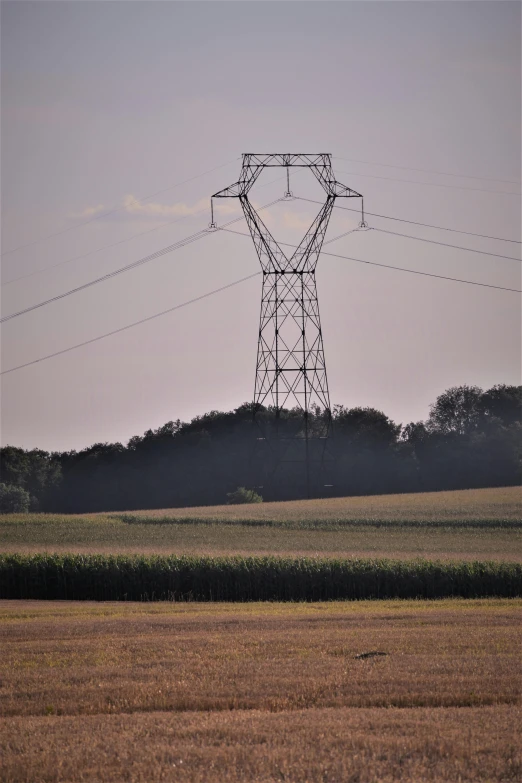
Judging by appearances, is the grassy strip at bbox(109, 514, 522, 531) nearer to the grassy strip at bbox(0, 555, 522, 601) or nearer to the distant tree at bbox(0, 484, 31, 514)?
the grassy strip at bbox(0, 555, 522, 601)

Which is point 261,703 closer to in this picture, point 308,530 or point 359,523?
point 308,530

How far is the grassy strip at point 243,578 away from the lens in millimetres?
34438

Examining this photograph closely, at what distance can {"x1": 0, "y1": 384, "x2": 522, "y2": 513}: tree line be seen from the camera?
311 feet

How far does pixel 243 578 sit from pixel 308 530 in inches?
657

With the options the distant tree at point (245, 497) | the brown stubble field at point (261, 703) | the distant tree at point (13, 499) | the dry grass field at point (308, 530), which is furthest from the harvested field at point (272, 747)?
the distant tree at point (13, 499)

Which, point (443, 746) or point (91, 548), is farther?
point (91, 548)

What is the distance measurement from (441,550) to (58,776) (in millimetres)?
32001

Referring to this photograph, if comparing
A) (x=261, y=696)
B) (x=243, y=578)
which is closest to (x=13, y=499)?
(x=243, y=578)

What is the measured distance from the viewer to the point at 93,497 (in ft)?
344

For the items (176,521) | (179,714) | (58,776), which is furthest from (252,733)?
(176,521)

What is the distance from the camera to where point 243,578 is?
35000mm

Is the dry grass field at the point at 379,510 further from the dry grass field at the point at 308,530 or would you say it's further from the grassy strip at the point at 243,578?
the grassy strip at the point at 243,578

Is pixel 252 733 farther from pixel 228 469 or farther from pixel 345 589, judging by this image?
pixel 228 469

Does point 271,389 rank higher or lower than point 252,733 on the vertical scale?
higher
